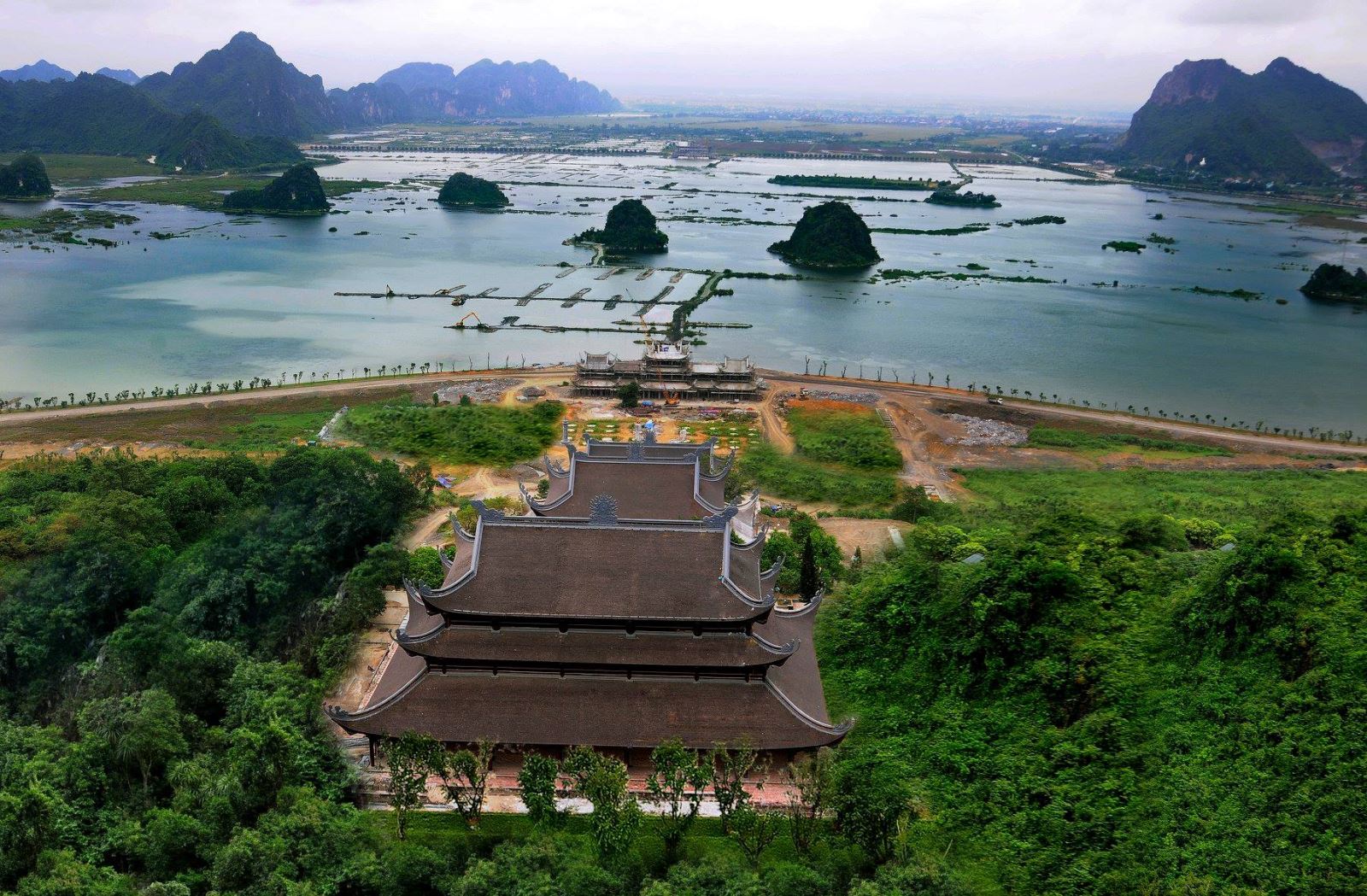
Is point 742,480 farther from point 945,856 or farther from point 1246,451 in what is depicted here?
point 1246,451

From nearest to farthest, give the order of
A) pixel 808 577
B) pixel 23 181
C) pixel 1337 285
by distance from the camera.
A: pixel 808 577 → pixel 1337 285 → pixel 23 181

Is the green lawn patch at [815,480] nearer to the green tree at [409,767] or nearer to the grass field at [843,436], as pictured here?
the grass field at [843,436]

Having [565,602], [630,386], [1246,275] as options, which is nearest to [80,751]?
[565,602]

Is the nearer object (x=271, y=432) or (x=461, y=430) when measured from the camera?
(x=461, y=430)

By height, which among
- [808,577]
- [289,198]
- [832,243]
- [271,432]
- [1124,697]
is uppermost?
[289,198]

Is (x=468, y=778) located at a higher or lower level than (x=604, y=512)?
lower

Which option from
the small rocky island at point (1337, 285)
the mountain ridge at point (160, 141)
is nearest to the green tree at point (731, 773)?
the small rocky island at point (1337, 285)

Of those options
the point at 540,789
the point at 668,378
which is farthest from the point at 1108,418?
the point at 540,789

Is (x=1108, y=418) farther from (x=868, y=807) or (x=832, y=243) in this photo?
(x=832, y=243)
